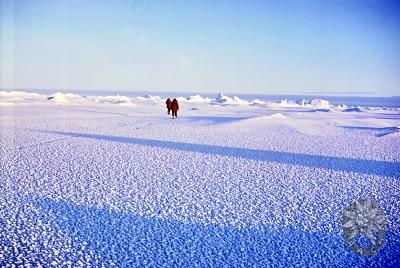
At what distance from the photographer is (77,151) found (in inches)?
349

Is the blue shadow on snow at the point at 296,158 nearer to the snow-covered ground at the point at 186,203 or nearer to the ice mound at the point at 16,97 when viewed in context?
the snow-covered ground at the point at 186,203

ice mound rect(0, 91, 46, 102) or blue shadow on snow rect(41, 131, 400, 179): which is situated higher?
ice mound rect(0, 91, 46, 102)

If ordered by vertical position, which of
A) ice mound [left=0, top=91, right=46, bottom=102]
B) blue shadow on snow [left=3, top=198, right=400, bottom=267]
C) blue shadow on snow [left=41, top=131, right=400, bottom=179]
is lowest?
blue shadow on snow [left=3, top=198, right=400, bottom=267]

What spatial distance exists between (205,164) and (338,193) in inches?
123

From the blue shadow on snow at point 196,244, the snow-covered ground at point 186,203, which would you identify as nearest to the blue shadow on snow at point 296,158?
the snow-covered ground at point 186,203

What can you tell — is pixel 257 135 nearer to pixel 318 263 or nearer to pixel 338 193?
pixel 338 193

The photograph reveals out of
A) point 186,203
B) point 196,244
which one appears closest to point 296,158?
point 186,203

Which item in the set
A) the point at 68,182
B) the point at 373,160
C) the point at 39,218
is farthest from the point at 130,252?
the point at 373,160

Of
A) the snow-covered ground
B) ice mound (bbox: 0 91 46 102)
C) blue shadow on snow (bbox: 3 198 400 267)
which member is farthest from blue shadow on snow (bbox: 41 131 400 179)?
ice mound (bbox: 0 91 46 102)

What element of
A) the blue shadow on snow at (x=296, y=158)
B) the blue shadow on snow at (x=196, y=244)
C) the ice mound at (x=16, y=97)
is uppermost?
the ice mound at (x=16, y=97)

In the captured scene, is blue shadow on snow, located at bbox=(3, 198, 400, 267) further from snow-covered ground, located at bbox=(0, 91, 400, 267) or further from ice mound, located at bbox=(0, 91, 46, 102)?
ice mound, located at bbox=(0, 91, 46, 102)

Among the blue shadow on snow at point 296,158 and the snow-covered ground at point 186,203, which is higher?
the blue shadow on snow at point 296,158

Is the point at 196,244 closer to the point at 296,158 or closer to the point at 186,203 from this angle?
the point at 186,203

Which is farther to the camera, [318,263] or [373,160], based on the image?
[373,160]
